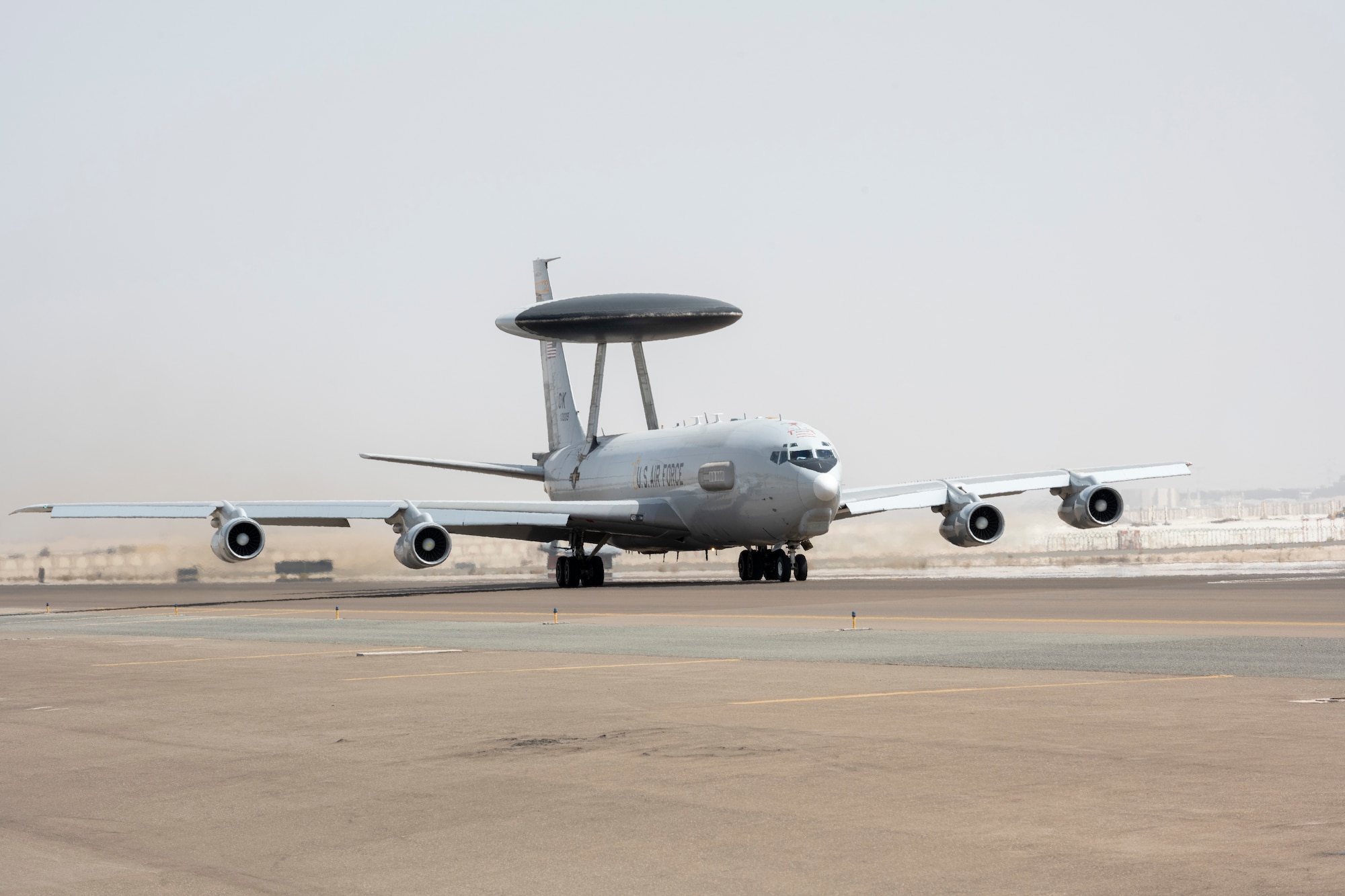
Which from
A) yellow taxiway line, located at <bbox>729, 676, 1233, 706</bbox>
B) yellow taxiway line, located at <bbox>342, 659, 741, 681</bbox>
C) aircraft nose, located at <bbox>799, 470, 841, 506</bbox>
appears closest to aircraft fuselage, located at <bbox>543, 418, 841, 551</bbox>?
aircraft nose, located at <bbox>799, 470, 841, 506</bbox>

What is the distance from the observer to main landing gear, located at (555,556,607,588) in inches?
2242

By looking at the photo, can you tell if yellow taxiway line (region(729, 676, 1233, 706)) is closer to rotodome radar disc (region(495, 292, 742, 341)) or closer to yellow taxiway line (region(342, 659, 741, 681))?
yellow taxiway line (region(342, 659, 741, 681))

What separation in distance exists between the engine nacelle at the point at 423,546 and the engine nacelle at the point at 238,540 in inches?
176

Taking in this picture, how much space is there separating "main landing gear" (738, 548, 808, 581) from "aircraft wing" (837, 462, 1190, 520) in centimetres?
265

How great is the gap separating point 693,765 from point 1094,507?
48.4m

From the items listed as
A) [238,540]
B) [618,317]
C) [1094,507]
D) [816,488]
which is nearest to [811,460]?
[816,488]

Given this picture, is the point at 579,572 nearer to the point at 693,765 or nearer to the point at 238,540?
the point at 238,540

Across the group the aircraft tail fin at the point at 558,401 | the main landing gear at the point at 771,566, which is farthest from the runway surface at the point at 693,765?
the aircraft tail fin at the point at 558,401

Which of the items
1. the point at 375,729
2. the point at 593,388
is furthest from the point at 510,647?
the point at 593,388

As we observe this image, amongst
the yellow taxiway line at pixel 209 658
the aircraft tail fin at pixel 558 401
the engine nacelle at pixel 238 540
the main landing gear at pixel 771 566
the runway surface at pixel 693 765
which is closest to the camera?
the runway surface at pixel 693 765

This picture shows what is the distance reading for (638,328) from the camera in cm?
8156

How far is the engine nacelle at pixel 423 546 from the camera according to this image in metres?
51.5

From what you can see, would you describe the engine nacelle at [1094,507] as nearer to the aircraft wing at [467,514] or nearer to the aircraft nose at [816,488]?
the aircraft nose at [816,488]

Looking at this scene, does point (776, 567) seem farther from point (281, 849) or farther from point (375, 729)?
point (281, 849)
